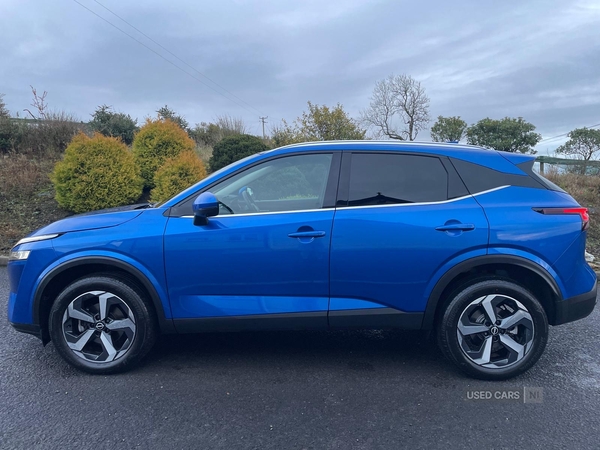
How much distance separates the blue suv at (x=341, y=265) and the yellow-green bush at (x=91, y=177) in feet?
18.5

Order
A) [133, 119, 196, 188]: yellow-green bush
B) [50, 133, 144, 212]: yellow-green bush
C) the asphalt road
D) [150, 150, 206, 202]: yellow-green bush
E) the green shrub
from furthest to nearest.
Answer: the green shrub → [133, 119, 196, 188]: yellow-green bush → [150, 150, 206, 202]: yellow-green bush → [50, 133, 144, 212]: yellow-green bush → the asphalt road

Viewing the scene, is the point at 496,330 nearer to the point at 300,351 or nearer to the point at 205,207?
the point at 300,351

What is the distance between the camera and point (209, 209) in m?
3.11

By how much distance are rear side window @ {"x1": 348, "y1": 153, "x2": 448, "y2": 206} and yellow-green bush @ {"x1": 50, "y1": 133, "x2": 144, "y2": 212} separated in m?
6.71

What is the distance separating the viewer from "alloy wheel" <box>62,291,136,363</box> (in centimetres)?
326

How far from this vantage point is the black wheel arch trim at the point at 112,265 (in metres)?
3.20

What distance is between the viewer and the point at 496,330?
3.22m

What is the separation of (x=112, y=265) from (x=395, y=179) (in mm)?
2202

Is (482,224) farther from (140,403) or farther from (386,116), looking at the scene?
(386,116)

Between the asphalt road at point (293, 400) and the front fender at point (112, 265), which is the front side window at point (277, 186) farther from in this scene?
the asphalt road at point (293, 400)

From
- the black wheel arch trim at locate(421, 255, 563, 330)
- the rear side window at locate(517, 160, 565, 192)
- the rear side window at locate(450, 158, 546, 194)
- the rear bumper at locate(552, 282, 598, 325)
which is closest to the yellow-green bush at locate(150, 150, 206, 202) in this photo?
the rear side window at locate(450, 158, 546, 194)

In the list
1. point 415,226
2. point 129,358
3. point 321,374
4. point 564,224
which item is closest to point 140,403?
point 129,358

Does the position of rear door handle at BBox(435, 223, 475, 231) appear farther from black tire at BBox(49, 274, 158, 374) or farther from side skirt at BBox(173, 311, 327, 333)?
black tire at BBox(49, 274, 158, 374)

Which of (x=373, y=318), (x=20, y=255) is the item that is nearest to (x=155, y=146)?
(x=20, y=255)
